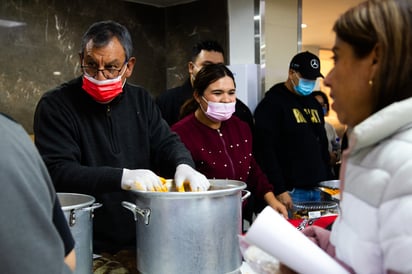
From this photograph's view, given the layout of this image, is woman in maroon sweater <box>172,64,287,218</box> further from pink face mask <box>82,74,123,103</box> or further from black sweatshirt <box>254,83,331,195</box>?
pink face mask <box>82,74,123,103</box>

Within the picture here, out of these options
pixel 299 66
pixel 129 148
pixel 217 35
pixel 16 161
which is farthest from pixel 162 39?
pixel 16 161

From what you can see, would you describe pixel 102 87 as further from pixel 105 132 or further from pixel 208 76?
pixel 208 76

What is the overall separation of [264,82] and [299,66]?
808 millimetres

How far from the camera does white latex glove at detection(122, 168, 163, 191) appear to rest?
43.1 inches

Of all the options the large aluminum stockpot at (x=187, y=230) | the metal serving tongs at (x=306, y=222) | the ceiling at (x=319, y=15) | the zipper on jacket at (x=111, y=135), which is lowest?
the metal serving tongs at (x=306, y=222)

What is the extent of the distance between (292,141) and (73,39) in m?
1.97

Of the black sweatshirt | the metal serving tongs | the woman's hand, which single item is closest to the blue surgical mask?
the black sweatshirt

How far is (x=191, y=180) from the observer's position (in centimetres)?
120

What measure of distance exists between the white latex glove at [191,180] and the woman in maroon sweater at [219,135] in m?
0.53

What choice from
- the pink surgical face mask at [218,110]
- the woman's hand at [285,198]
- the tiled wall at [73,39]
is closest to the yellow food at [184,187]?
the pink surgical face mask at [218,110]

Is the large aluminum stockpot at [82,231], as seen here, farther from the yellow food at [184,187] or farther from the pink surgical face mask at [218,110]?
the pink surgical face mask at [218,110]

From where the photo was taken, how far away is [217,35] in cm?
351

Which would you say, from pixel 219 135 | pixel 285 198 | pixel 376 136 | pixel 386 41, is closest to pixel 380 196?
pixel 376 136

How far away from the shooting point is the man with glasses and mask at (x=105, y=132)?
4.26 feet
